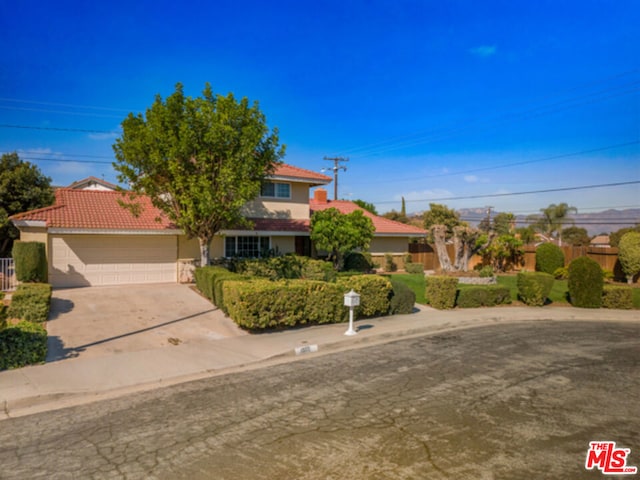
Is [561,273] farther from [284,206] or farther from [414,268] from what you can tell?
[284,206]

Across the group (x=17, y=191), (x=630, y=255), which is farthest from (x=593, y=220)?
(x=17, y=191)

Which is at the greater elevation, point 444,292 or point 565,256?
point 565,256

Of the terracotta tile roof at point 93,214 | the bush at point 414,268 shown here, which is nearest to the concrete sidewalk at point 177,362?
the terracotta tile roof at point 93,214

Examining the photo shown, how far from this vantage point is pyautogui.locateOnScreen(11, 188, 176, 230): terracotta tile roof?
17.5 m

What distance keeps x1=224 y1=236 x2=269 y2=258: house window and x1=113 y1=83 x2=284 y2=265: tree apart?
450 centimetres

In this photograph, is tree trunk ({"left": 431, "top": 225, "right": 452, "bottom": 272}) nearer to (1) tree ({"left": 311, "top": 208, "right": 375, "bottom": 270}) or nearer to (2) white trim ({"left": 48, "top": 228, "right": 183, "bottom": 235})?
(1) tree ({"left": 311, "top": 208, "right": 375, "bottom": 270})

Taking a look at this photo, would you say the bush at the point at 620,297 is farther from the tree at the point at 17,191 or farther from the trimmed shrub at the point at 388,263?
the tree at the point at 17,191

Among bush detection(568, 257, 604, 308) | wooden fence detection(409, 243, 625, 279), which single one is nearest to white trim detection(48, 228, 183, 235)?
bush detection(568, 257, 604, 308)

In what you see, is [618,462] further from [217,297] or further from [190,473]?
[217,297]

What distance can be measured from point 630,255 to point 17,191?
108 ft

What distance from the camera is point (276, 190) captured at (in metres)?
23.6

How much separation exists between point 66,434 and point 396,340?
8068mm

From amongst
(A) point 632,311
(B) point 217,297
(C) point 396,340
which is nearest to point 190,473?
(C) point 396,340

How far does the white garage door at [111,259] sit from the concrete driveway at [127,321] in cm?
137
